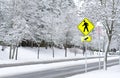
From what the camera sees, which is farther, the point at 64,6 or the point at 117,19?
the point at 64,6

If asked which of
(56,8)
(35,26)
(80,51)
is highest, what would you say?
(56,8)

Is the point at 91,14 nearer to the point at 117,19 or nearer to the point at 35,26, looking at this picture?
the point at 117,19

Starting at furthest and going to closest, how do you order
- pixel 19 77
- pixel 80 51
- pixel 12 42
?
pixel 80 51
pixel 12 42
pixel 19 77

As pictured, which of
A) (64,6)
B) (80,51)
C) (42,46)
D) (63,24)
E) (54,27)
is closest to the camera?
(54,27)

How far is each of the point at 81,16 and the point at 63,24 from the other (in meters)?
37.0

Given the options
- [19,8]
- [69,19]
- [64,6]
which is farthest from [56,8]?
[19,8]

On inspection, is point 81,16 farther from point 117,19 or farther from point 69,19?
point 69,19

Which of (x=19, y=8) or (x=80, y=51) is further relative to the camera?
(x=80, y=51)

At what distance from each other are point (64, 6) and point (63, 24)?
1372 cm

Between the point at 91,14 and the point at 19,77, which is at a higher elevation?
the point at 91,14

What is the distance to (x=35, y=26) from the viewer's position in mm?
46000

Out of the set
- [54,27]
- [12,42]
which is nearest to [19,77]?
[12,42]

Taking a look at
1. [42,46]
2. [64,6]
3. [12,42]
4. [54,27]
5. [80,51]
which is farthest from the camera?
[80,51]

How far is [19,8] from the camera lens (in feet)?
134
